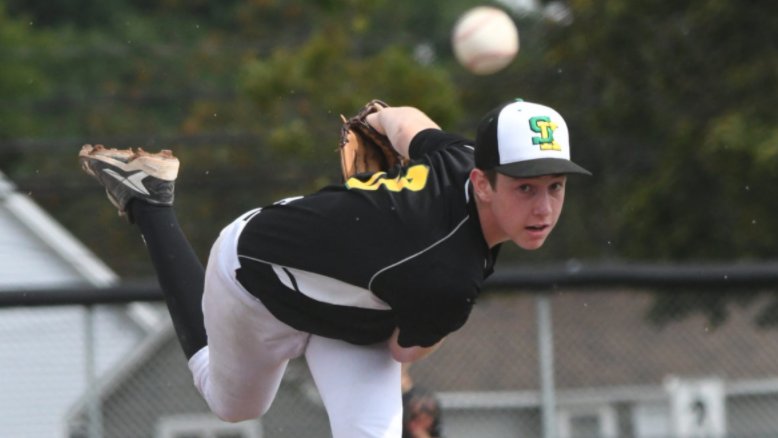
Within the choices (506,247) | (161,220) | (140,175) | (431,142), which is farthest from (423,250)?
(506,247)

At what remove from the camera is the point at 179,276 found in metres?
5.86

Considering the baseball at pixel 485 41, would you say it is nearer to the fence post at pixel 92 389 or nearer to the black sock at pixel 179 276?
the fence post at pixel 92 389

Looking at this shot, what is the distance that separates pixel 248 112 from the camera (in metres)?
28.1

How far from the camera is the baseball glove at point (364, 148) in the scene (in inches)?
235

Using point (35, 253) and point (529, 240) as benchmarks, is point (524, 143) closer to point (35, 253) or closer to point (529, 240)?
point (529, 240)

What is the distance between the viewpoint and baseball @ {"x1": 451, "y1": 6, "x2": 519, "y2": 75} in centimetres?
866

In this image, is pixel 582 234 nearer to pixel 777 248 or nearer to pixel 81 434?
pixel 777 248

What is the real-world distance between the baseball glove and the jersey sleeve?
38cm

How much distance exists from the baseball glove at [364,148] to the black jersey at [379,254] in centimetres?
56

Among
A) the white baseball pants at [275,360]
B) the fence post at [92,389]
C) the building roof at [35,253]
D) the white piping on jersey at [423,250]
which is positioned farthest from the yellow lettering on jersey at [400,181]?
the building roof at [35,253]

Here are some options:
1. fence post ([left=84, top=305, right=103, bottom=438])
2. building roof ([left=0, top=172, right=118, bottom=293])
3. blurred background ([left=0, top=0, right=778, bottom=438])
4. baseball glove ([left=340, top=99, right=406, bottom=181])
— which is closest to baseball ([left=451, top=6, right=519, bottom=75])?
blurred background ([left=0, top=0, right=778, bottom=438])

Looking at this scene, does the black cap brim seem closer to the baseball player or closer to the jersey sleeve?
the baseball player

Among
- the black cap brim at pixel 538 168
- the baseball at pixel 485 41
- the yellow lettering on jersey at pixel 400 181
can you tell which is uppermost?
the black cap brim at pixel 538 168

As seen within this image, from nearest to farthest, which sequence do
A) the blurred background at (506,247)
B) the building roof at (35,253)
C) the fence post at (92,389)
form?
1. the fence post at (92,389)
2. the blurred background at (506,247)
3. the building roof at (35,253)
